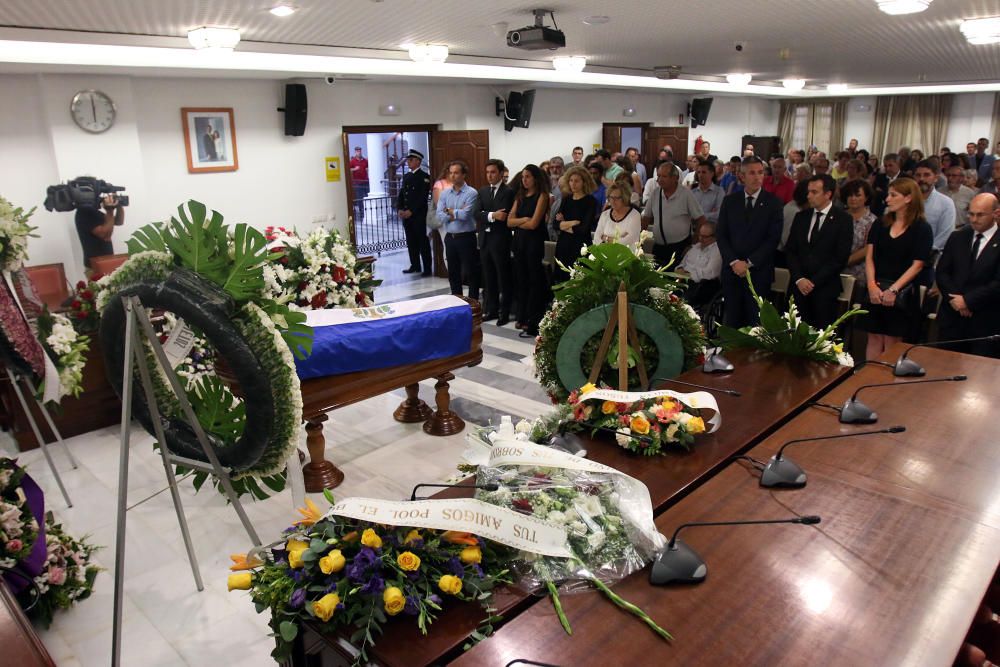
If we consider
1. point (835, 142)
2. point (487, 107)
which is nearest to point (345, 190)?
point (487, 107)

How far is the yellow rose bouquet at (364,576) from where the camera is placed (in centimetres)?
147

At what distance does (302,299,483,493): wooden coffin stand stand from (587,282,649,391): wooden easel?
139 centimetres

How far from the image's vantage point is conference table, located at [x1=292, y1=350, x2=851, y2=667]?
1.44 meters

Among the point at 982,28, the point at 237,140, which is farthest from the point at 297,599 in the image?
the point at 237,140

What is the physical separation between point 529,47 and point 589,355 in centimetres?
316

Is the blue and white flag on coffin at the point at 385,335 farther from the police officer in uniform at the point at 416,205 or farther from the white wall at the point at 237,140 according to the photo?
the police officer in uniform at the point at 416,205

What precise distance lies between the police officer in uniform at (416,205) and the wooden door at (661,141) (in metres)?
5.23

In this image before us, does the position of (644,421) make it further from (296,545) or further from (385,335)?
(385,335)

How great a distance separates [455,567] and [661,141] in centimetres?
1210

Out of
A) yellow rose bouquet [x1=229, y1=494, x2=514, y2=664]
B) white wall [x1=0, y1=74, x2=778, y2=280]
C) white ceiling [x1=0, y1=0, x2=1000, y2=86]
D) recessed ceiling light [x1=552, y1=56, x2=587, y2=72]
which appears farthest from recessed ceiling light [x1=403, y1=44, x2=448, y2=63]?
yellow rose bouquet [x1=229, y1=494, x2=514, y2=664]

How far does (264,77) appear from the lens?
7395mm

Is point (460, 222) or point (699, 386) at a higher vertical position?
point (460, 222)

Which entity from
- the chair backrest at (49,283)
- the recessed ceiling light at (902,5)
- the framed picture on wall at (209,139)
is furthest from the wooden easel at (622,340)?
the framed picture on wall at (209,139)

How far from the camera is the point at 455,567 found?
1568mm
